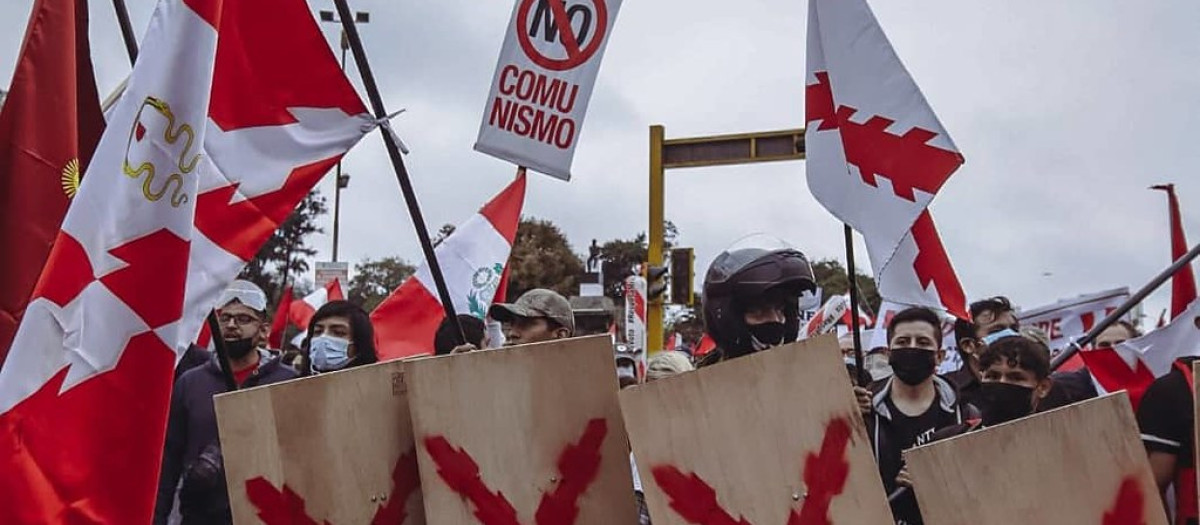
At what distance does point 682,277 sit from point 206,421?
12345 mm

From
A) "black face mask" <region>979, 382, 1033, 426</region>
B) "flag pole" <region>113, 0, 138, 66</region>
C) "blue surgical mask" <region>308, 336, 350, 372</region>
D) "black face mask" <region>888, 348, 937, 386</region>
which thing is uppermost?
"flag pole" <region>113, 0, 138, 66</region>

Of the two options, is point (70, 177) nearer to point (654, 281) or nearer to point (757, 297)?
point (757, 297)

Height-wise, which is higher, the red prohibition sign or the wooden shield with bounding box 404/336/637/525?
the red prohibition sign

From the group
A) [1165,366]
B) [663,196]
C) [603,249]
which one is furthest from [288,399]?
[603,249]

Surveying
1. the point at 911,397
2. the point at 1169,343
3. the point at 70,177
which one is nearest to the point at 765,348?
the point at 911,397

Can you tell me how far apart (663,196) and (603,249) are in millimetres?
33507

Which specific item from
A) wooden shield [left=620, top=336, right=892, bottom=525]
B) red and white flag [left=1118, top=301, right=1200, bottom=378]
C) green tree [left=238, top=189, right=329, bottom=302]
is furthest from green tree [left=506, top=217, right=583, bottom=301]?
wooden shield [left=620, top=336, right=892, bottom=525]

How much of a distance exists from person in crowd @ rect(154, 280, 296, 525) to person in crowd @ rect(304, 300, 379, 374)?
0.14 metres

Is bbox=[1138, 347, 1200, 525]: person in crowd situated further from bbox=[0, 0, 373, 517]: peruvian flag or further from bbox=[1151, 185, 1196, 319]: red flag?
bbox=[1151, 185, 1196, 319]: red flag

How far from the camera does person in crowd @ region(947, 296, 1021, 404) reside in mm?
5266

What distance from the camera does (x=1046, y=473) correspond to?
6.94 ft

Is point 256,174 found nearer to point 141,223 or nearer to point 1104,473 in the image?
point 141,223

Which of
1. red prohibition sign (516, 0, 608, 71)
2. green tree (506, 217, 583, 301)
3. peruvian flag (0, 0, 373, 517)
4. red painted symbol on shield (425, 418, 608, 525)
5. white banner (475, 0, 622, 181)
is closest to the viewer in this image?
red painted symbol on shield (425, 418, 608, 525)

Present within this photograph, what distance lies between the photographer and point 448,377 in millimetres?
2426
